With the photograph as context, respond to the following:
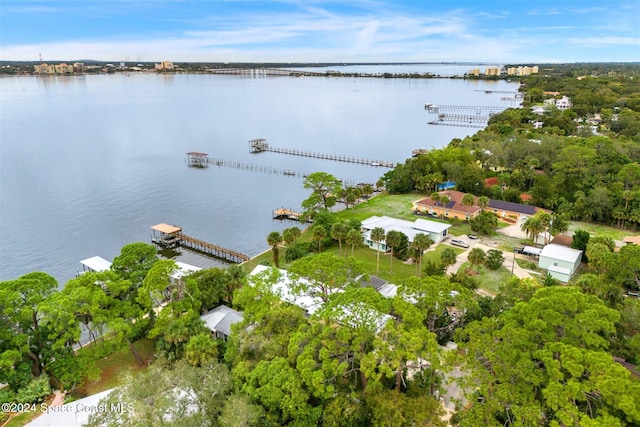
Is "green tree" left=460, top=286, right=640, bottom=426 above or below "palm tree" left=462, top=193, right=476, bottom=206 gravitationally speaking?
above

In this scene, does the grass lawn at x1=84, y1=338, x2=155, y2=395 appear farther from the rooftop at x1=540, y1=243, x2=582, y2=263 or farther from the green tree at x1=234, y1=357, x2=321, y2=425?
the rooftop at x1=540, y1=243, x2=582, y2=263

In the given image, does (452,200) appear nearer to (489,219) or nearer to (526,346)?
(489,219)

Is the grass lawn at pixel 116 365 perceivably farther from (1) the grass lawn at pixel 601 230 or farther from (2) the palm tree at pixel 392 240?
(1) the grass lawn at pixel 601 230

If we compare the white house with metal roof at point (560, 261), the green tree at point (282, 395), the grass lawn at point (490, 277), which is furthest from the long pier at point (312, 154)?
the green tree at point (282, 395)

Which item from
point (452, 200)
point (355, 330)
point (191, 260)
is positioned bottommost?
point (191, 260)

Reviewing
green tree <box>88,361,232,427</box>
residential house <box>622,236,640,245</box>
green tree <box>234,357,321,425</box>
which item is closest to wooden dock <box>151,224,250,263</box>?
green tree <box>88,361,232,427</box>

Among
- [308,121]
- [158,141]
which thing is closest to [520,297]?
[158,141]
